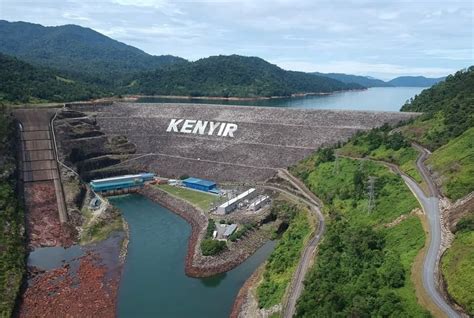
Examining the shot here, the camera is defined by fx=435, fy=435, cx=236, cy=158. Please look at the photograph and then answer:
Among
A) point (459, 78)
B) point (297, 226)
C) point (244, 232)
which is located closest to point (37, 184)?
point (244, 232)

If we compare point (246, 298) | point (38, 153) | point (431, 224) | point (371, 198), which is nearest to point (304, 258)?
point (246, 298)

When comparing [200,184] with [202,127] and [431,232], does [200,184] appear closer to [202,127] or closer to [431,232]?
[202,127]

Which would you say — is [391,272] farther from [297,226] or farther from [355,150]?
[355,150]

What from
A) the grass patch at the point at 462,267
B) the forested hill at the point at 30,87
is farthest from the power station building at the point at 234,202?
the forested hill at the point at 30,87

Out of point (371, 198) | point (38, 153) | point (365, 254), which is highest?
point (371, 198)

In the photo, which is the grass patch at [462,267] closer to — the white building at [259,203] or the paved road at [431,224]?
the paved road at [431,224]

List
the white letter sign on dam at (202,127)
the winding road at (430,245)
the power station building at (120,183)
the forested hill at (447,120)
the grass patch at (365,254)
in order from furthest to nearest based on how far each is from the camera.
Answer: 1. the white letter sign on dam at (202,127)
2. the power station building at (120,183)
3. the forested hill at (447,120)
4. the grass patch at (365,254)
5. the winding road at (430,245)
